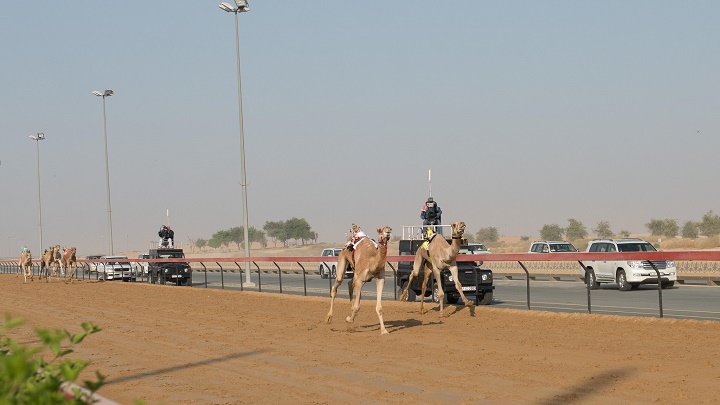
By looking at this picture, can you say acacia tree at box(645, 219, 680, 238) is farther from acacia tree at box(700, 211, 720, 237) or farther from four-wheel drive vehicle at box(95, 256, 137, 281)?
four-wheel drive vehicle at box(95, 256, 137, 281)

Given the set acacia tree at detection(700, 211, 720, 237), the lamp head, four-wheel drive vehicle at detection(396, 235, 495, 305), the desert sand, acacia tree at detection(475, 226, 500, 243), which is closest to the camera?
the desert sand

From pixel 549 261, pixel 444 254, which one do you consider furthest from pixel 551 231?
pixel 444 254

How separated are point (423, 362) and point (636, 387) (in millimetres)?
3433

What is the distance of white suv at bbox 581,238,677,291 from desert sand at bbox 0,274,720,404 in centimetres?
967

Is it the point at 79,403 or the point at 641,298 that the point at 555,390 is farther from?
the point at 641,298

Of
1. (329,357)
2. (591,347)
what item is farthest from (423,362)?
(591,347)

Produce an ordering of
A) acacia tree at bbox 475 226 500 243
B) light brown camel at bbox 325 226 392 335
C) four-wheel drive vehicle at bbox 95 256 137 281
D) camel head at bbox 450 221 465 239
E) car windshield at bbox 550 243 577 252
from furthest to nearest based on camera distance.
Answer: acacia tree at bbox 475 226 500 243
four-wheel drive vehicle at bbox 95 256 137 281
car windshield at bbox 550 243 577 252
camel head at bbox 450 221 465 239
light brown camel at bbox 325 226 392 335

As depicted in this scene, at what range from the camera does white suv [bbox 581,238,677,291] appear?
30562 millimetres

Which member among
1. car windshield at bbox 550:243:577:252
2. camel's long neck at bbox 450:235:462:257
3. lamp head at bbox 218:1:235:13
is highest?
lamp head at bbox 218:1:235:13

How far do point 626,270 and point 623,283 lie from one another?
0.47 m

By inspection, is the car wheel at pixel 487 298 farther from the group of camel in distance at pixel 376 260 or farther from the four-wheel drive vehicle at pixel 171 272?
the four-wheel drive vehicle at pixel 171 272

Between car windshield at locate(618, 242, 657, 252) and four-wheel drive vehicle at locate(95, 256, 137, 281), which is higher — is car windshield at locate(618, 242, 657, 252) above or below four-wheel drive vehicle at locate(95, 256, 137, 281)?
above

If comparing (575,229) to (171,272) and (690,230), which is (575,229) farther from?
(171,272)

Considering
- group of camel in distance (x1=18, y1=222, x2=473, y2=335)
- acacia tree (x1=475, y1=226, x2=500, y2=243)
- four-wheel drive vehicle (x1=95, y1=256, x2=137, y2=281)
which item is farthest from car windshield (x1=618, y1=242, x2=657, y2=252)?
acacia tree (x1=475, y1=226, x2=500, y2=243)
